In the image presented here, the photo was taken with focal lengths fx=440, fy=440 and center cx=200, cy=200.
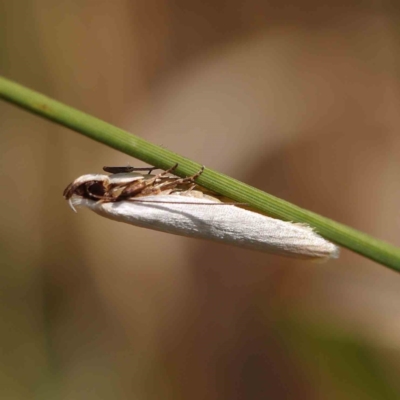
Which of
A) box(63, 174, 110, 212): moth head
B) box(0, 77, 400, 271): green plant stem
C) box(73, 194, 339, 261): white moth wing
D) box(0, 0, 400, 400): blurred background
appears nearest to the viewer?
box(0, 77, 400, 271): green plant stem

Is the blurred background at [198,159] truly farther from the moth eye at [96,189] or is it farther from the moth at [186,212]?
the moth eye at [96,189]

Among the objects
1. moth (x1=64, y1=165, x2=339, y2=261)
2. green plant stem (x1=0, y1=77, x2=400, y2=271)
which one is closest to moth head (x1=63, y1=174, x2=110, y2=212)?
moth (x1=64, y1=165, x2=339, y2=261)

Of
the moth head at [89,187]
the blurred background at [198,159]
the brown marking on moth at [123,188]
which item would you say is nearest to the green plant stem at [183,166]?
the brown marking on moth at [123,188]

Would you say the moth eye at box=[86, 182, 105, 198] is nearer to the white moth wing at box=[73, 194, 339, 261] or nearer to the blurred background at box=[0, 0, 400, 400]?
the white moth wing at box=[73, 194, 339, 261]

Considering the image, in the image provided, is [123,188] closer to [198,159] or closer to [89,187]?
[89,187]

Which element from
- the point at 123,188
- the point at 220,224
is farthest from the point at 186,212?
the point at 123,188
